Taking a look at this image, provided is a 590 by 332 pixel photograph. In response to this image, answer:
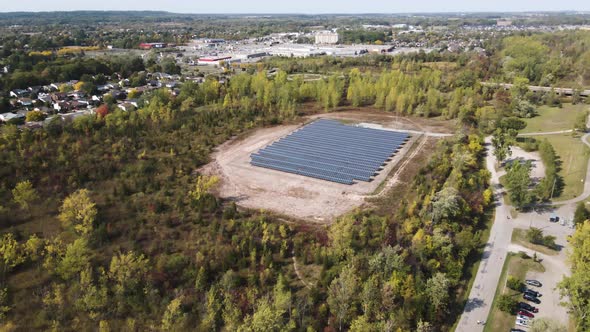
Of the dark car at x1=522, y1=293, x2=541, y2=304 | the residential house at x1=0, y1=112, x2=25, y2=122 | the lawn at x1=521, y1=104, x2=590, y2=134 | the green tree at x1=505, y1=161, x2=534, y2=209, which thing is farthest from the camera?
the lawn at x1=521, y1=104, x2=590, y2=134

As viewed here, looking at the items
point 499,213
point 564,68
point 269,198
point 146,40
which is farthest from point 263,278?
point 146,40

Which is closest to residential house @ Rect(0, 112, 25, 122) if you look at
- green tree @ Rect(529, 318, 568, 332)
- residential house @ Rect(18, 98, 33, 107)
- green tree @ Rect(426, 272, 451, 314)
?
residential house @ Rect(18, 98, 33, 107)

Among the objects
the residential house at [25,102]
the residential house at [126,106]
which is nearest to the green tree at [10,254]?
the residential house at [126,106]

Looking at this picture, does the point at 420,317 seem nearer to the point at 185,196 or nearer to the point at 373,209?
the point at 373,209

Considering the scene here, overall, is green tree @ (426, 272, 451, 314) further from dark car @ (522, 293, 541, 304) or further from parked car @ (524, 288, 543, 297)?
parked car @ (524, 288, 543, 297)

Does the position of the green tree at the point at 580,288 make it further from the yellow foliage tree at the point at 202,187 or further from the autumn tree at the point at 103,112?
the autumn tree at the point at 103,112

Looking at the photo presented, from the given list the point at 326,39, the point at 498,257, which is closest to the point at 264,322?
the point at 498,257

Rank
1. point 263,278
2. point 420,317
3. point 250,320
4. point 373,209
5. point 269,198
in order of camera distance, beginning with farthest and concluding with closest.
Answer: point 269,198 < point 373,209 < point 263,278 < point 420,317 < point 250,320
